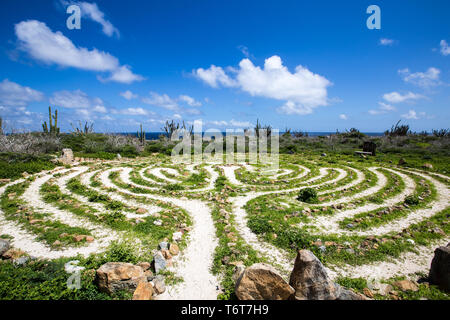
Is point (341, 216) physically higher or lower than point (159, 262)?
higher

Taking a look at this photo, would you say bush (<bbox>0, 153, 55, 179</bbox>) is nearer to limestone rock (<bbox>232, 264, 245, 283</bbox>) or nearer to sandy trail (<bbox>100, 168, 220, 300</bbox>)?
sandy trail (<bbox>100, 168, 220, 300</bbox>)

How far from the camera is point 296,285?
504cm

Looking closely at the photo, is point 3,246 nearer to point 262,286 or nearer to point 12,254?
point 12,254

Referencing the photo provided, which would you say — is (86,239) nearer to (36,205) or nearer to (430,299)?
(36,205)

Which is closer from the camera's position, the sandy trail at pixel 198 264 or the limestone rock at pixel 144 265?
the sandy trail at pixel 198 264

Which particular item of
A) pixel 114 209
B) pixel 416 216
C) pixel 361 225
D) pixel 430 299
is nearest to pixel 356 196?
pixel 416 216

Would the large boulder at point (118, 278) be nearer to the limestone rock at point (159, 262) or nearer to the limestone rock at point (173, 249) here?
the limestone rock at point (159, 262)

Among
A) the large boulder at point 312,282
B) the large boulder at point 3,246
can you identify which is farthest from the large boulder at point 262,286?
the large boulder at point 3,246

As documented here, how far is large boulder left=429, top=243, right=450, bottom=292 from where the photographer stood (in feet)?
17.7

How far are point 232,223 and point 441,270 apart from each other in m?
7.10

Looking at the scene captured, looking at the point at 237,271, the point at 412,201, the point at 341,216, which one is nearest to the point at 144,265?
the point at 237,271

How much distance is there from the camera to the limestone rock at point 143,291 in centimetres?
518

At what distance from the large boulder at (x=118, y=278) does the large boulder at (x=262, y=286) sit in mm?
2838
